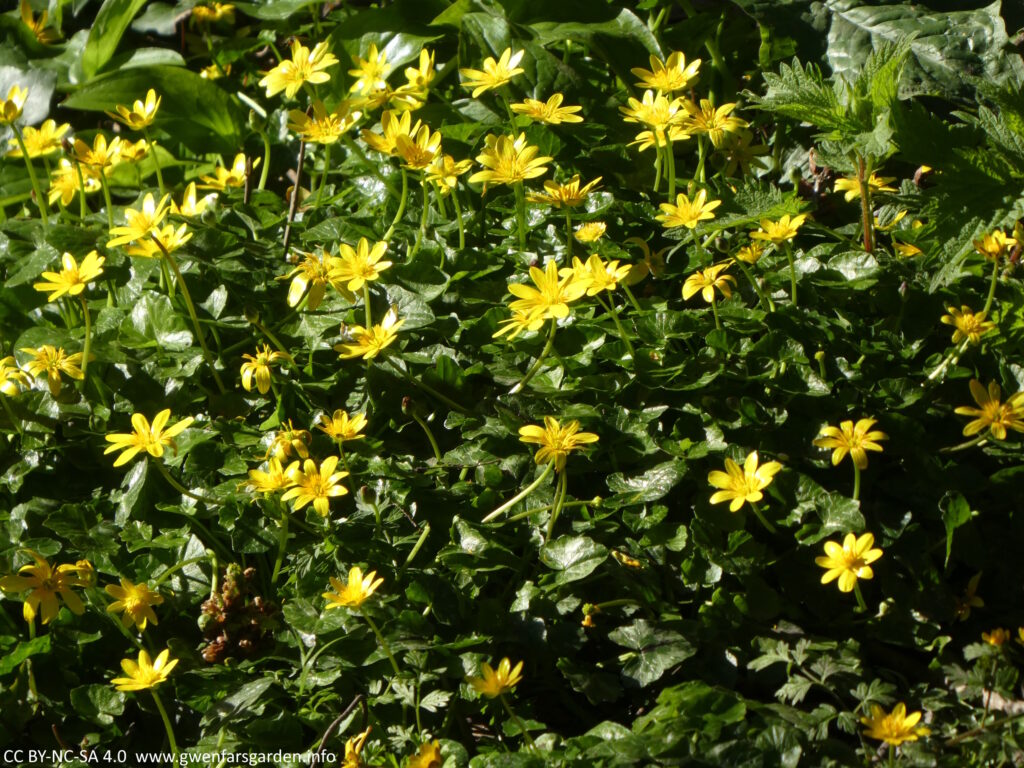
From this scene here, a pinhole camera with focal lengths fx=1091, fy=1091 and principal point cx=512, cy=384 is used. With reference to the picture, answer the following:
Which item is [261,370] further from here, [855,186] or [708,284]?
[855,186]

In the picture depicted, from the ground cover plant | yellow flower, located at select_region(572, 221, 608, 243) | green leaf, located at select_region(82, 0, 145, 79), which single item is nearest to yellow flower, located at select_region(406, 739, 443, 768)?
the ground cover plant

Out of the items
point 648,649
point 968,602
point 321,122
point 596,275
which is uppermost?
point 321,122

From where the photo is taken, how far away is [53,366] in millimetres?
1814

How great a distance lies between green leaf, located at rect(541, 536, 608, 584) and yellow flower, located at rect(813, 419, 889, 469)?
344mm

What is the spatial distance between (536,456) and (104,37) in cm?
223

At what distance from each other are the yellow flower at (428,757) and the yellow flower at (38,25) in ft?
9.07

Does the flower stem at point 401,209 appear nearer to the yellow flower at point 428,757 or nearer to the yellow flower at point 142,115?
the yellow flower at point 142,115

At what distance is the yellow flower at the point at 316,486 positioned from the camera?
1.52 metres

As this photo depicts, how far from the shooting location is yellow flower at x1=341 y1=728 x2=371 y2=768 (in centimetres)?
134

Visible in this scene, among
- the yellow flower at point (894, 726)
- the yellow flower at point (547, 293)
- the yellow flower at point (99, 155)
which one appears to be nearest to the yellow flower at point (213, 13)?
the yellow flower at point (99, 155)

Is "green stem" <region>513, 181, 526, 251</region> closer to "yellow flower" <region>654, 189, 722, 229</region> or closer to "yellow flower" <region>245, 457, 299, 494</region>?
"yellow flower" <region>654, 189, 722, 229</region>

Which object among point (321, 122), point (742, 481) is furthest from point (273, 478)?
point (321, 122)

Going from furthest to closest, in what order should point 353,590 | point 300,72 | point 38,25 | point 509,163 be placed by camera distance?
point 38,25 → point 300,72 → point 509,163 → point 353,590

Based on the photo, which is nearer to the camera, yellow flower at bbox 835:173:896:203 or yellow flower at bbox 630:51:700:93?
yellow flower at bbox 835:173:896:203
